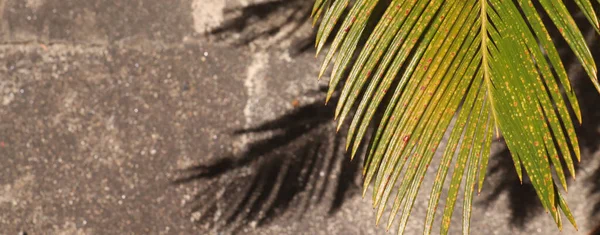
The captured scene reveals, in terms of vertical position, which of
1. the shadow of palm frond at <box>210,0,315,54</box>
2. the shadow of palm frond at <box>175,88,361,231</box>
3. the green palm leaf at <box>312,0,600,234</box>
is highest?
the green palm leaf at <box>312,0,600,234</box>

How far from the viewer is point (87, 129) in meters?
2.23

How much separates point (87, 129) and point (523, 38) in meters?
1.52

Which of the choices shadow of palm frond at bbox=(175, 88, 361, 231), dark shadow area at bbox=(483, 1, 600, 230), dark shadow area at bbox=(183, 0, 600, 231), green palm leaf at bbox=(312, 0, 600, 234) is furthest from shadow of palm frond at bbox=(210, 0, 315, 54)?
green palm leaf at bbox=(312, 0, 600, 234)

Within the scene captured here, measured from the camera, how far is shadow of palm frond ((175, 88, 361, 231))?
2156 millimetres

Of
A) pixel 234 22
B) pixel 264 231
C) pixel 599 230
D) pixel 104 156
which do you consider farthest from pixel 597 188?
pixel 104 156

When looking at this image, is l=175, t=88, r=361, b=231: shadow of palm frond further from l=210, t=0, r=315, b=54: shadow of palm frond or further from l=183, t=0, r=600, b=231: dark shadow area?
l=210, t=0, r=315, b=54: shadow of palm frond

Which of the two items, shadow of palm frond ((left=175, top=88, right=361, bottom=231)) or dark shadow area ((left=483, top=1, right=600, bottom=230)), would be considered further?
shadow of palm frond ((left=175, top=88, right=361, bottom=231))

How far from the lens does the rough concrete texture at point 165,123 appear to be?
7.12 ft

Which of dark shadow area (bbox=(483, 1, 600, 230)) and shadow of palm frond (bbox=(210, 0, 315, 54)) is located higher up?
shadow of palm frond (bbox=(210, 0, 315, 54))

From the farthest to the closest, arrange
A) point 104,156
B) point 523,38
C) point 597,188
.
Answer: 1. point 104,156
2. point 597,188
3. point 523,38

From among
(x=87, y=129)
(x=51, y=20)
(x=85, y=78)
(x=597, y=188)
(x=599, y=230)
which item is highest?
(x=51, y=20)

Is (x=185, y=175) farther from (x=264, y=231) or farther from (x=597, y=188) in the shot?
(x=597, y=188)

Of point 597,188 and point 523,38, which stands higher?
point 523,38

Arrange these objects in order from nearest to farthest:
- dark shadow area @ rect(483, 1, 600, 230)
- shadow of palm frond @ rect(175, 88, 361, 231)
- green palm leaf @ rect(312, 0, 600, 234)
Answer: green palm leaf @ rect(312, 0, 600, 234)
dark shadow area @ rect(483, 1, 600, 230)
shadow of palm frond @ rect(175, 88, 361, 231)
